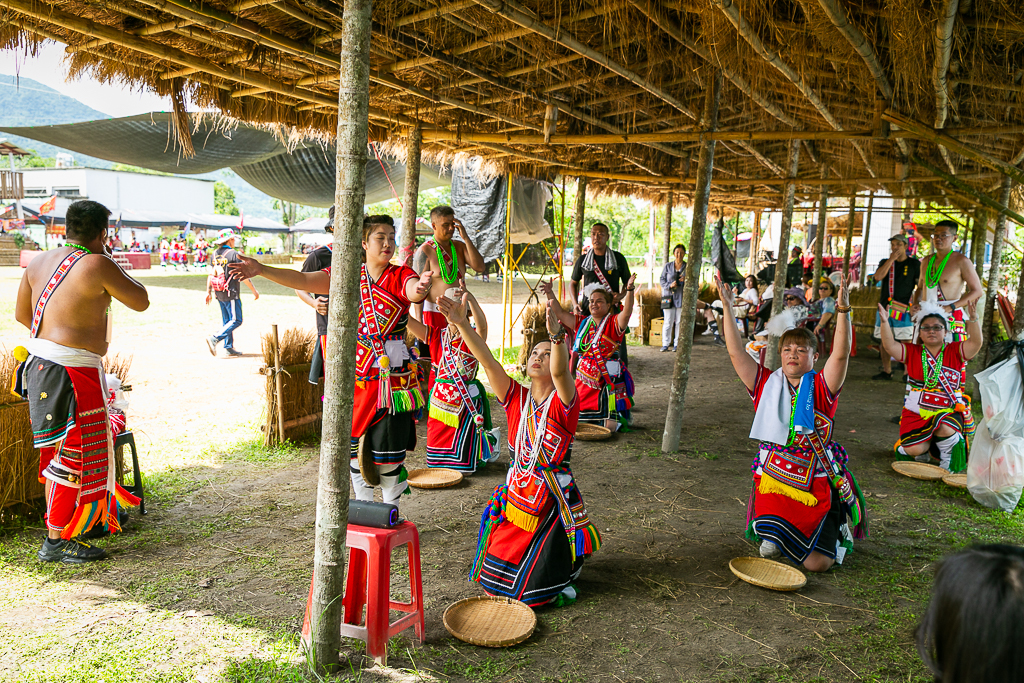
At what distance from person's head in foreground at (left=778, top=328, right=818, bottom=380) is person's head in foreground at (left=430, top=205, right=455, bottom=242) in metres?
2.45

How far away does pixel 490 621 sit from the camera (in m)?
2.77

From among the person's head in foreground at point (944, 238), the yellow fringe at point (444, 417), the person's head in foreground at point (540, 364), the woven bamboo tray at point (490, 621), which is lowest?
the woven bamboo tray at point (490, 621)

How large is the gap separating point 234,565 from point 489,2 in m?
3.23

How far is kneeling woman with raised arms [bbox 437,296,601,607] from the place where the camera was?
298 cm

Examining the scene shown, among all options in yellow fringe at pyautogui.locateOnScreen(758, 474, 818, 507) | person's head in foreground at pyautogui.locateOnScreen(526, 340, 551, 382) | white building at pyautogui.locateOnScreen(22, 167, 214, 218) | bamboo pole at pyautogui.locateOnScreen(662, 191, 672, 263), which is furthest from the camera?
white building at pyautogui.locateOnScreen(22, 167, 214, 218)

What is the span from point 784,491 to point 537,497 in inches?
54.3

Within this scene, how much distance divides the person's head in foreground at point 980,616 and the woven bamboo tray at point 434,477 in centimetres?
375

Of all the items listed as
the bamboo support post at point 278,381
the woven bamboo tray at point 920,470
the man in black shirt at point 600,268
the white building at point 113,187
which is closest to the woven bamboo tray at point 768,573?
the woven bamboo tray at point 920,470

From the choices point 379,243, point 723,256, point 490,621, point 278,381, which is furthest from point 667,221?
point 490,621

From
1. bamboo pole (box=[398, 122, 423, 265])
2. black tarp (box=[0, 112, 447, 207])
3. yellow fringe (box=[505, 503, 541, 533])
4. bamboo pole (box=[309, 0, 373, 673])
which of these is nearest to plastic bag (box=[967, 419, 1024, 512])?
yellow fringe (box=[505, 503, 541, 533])

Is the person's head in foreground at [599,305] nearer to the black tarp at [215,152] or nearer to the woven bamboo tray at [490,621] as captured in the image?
the woven bamboo tray at [490,621]

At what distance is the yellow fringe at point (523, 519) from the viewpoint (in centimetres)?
302

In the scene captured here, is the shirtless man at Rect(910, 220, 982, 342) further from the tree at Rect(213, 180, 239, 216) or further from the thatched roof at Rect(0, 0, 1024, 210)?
the tree at Rect(213, 180, 239, 216)

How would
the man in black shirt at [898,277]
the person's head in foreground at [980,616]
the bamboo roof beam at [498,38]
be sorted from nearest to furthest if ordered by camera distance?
1. the person's head in foreground at [980,616]
2. the bamboo roof beam at [498,38]
3. the man in black shirt at [898,277]
